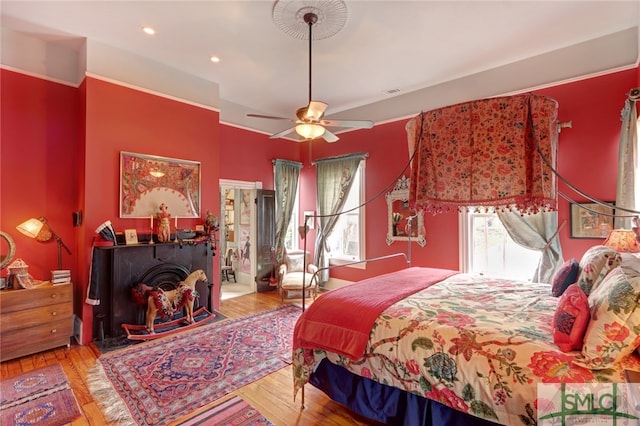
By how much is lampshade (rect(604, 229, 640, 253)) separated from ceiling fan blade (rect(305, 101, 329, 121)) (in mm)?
2847

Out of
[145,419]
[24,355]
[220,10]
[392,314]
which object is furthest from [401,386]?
[24,355]

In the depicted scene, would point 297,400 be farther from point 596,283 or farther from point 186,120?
point 186,120

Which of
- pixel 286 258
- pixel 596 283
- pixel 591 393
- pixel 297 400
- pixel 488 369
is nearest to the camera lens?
pixel 591 393

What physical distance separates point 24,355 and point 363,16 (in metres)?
4.87

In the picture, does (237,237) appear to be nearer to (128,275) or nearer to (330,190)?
(330,190)

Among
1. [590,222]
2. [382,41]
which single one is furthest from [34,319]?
[590,222]

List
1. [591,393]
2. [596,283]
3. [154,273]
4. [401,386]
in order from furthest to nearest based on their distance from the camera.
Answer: [154,273], [596,283], [401,386], [591,393]

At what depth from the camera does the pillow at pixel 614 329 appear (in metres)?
1.34

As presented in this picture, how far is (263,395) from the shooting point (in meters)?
2.48

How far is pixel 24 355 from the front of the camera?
3049 millimetres

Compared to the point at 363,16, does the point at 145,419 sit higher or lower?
lower

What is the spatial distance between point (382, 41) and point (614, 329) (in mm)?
3307

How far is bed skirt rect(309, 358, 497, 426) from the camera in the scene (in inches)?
67.8

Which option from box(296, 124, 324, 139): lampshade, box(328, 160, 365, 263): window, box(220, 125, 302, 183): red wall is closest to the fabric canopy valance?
box(296, 124, 324, 139): lampshade
